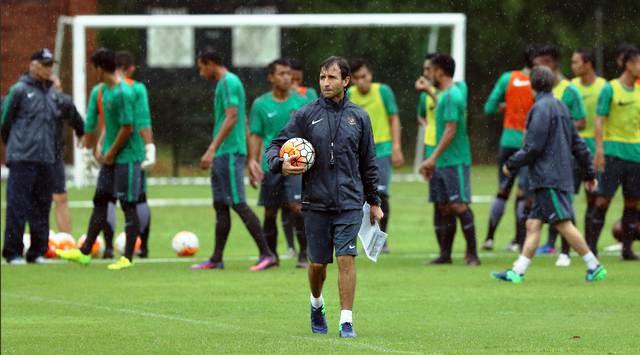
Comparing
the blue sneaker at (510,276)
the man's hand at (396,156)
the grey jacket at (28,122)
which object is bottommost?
the blue sneaker at (510,276)

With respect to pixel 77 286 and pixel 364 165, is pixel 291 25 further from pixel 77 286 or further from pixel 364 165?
pixel 364 165

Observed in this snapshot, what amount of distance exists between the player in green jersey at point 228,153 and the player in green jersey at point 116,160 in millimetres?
Answer: 875

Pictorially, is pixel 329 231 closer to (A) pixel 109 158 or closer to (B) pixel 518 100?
(A) pixel 109 158

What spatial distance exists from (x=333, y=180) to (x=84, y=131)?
21.5 ft

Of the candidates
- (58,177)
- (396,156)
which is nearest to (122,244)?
(58,177)

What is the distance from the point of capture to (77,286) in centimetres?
1449

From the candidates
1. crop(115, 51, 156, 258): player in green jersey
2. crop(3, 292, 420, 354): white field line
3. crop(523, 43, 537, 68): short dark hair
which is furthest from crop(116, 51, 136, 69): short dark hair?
crop(523, 43, 537, 68): short dark hair

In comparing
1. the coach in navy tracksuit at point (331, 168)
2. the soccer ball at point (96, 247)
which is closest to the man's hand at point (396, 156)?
the soccer ball at point (96, 247)

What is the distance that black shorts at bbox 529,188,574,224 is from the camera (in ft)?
47.0

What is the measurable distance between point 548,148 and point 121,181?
4.35 metres

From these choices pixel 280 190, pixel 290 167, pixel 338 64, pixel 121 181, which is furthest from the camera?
pixel 280 190

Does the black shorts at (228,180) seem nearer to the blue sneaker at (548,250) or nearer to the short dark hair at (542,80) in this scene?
the short dark hair at (542,80)

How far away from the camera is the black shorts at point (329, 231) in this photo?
35.7ft

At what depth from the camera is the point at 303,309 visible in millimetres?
12516
